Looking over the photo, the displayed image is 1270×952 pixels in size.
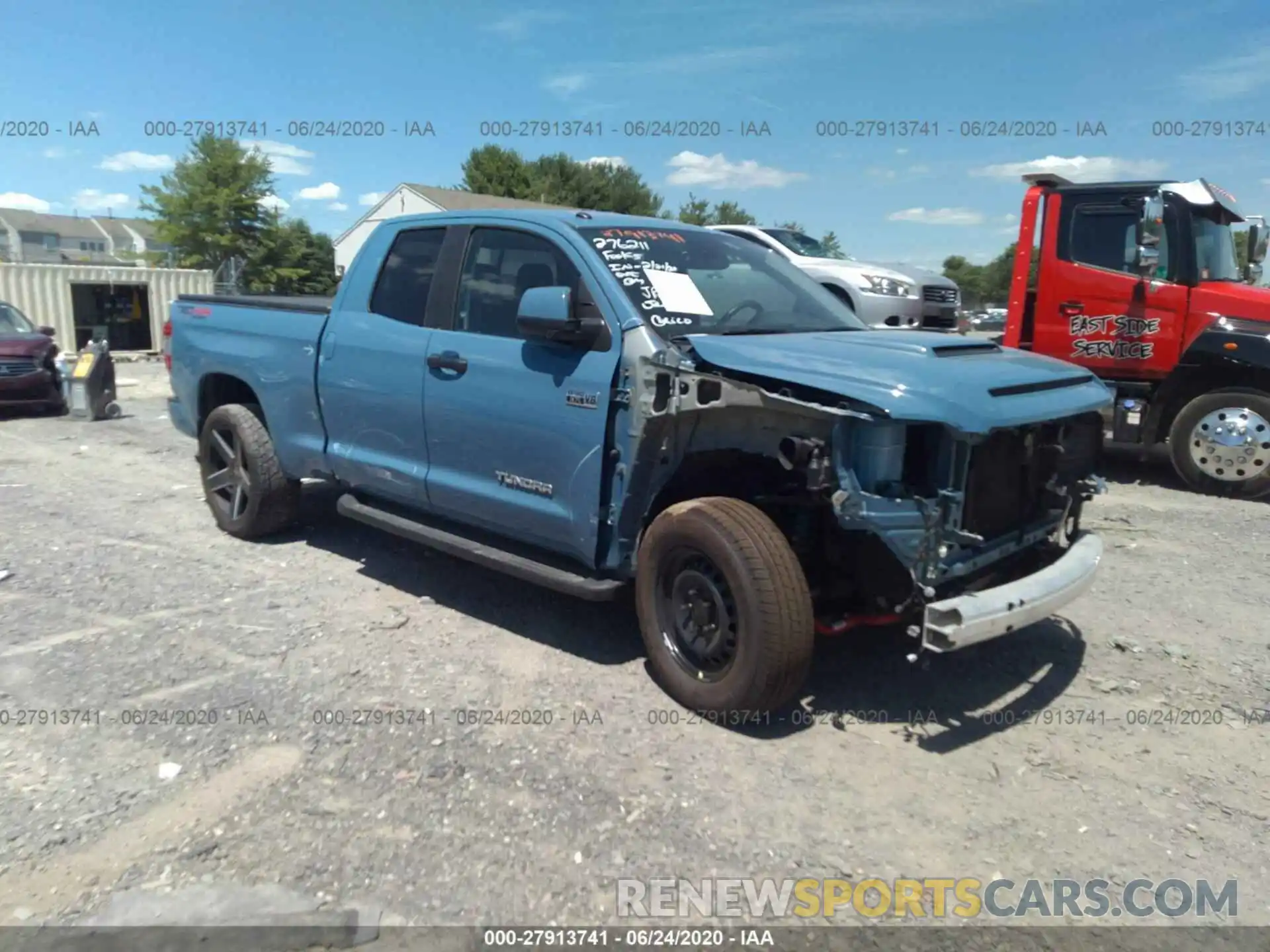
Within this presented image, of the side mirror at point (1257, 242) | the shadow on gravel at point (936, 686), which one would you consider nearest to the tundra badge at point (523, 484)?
the shadow on gravel at point (936, 686)

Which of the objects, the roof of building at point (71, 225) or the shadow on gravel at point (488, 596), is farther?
the roof of building at point (71, 225)

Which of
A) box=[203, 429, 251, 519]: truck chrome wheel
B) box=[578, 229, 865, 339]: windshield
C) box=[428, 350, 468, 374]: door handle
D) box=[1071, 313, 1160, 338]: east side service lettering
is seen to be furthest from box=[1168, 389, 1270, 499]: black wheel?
box=[203, 429, 251, 519]: truck chrome wheel

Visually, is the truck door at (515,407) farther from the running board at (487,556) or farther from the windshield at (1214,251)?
the windshield at (1214,251)

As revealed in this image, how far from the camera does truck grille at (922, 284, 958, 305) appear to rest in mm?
11680

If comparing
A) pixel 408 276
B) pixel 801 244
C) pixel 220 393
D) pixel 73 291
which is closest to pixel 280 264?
pixel 73 291

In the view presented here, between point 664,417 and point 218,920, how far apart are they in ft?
7.48

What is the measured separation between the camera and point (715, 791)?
11.2 feet

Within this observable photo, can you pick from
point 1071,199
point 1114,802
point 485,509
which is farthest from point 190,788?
point 1071,199

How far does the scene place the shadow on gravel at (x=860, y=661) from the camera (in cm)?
399

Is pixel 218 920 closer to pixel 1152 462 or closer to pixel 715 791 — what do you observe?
pixel 715 791

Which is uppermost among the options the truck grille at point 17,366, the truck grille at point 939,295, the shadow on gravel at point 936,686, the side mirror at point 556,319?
the truck grille at point 939,295

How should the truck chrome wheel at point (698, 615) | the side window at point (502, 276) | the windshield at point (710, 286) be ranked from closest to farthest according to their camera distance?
the truck chrome wheel at point (698, 615) < the windshield at point (710, 286) < the side window at point (502, 276)

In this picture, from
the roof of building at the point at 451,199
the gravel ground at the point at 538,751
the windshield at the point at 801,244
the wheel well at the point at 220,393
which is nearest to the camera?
the gravel ground at the point at 538,751

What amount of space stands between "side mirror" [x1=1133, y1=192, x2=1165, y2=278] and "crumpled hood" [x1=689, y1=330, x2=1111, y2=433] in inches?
157
